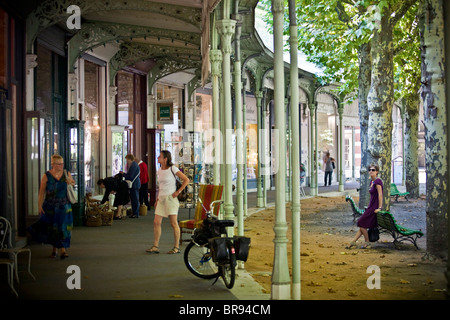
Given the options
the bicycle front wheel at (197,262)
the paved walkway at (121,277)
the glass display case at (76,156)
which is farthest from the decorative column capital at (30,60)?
the bicycle front wheel at (197,262)

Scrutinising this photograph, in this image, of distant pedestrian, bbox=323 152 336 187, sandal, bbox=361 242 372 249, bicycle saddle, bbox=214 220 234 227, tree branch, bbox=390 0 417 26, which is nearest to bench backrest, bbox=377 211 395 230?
sandal, bbox=361 242 372 249

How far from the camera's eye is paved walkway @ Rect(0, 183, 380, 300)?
320 inches

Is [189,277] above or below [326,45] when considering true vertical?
below

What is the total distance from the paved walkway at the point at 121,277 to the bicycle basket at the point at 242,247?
43 centimetres

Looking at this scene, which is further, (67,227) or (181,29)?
(181,29)

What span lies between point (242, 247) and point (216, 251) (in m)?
0.32

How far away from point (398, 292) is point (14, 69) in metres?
8.12

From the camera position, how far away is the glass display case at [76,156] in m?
16.7

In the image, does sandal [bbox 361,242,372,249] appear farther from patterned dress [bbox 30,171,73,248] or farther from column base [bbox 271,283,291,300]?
column base [bbox 271,283,291,300]

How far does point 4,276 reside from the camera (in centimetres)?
947

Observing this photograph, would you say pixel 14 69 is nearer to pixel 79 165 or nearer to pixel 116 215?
pixel 79 165

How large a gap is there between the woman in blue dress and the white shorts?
158 centimetres

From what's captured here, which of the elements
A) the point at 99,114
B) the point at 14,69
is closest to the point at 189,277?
the point at 14,69

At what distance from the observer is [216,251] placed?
27.4 feet
